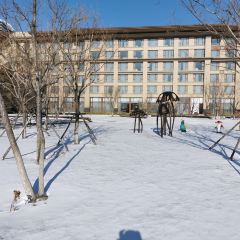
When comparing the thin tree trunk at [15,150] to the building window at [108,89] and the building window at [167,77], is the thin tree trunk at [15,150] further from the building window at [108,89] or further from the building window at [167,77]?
the building window at [108,89]

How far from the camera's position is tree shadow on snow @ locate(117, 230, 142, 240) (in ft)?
16.3

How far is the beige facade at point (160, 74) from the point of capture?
2506 inches

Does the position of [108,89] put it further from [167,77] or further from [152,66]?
[167,77]

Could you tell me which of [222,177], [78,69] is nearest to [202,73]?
[78,69]

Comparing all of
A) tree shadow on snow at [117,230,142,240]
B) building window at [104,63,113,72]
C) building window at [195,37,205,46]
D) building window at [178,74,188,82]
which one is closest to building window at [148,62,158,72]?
building window at [178,74,188,82]

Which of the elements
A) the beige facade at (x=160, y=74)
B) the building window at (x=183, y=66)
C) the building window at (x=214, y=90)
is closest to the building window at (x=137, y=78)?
the beige facade at (x=160, y=74)

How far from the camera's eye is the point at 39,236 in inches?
197

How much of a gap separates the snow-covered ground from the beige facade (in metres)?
53.6

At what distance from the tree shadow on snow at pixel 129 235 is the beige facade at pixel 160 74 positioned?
5883 cm

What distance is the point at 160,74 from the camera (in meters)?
66.2

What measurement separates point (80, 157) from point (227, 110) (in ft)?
187

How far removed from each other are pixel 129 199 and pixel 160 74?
60893mm

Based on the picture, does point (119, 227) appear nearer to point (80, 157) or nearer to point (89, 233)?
point (89, 233)

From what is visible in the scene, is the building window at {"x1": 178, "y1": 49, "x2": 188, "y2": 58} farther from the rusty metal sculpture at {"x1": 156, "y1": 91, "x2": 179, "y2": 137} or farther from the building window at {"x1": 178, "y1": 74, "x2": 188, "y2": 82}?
the rusty metal sculpture at {"x1": 156, "y1": 91, "x2": 179, "y2": 137}
